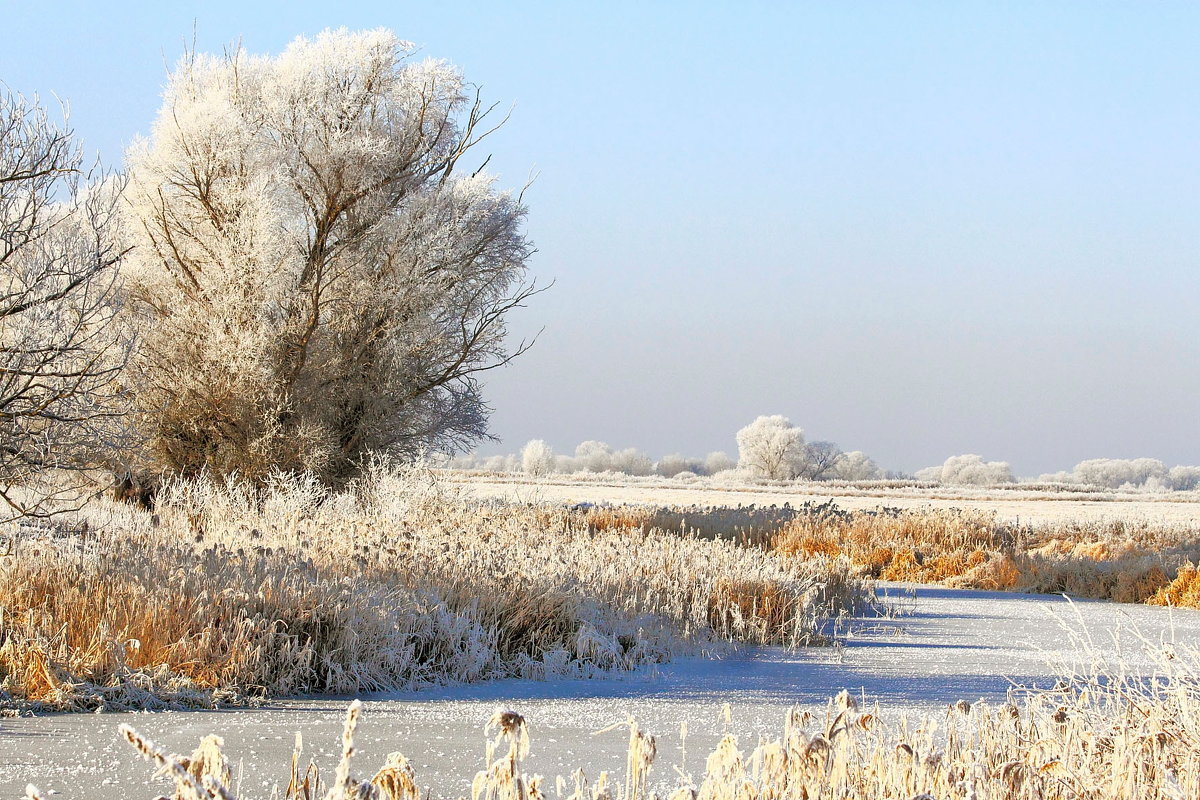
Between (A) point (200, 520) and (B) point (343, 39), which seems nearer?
(A) point (200, 520)

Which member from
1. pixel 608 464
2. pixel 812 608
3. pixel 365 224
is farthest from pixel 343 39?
pixel 608 464

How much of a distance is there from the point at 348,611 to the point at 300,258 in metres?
15.4

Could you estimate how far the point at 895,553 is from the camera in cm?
1723

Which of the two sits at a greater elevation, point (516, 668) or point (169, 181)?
point (169, 181)

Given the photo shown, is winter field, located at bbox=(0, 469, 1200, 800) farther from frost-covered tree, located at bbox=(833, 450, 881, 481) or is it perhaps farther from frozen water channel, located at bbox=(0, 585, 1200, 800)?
frost-covered tree, located at bbox=(833, 450, 881, 481)

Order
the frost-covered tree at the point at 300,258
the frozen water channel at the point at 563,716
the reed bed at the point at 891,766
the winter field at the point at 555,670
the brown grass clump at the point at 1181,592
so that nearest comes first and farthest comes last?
the reed bed at the point at 891,766 → the winter field at the point at 555,670 → the frozen water channel at the point at 563,716 → the brown grass clump at the point at 1181,592 → the frost-covered tree at the point at 300,258

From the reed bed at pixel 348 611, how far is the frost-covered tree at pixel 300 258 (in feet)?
28.3

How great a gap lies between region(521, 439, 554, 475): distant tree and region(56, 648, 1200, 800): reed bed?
253 feet

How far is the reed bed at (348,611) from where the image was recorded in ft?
20.7

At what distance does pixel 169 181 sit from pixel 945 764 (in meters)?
20.4

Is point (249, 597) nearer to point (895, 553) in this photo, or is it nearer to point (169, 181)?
point (895, 553)

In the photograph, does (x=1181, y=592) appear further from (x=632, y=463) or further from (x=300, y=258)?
(x=632, y=463)

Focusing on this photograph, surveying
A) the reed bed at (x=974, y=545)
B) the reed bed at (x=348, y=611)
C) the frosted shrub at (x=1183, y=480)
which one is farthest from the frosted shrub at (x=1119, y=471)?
the reed bed at (x=348, y=611)

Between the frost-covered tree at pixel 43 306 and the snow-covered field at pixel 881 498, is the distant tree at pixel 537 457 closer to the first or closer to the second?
the snow-covered field at pixel 881 498
